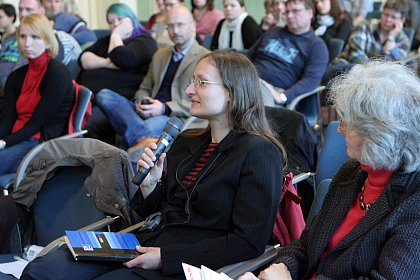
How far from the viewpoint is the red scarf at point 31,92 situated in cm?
365

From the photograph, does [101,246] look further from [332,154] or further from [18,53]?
[18,53]

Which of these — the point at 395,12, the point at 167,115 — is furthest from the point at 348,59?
the point at 167,115

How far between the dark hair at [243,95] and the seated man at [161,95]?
1.62 m

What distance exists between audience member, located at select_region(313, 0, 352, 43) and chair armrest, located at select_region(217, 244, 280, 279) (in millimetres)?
3643

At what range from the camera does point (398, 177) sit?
1.54 m

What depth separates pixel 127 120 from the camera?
3.78 m

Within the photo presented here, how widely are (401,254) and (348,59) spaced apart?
348cm

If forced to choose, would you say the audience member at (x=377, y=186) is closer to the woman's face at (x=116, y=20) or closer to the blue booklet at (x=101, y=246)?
the blue booklet at (x=101, y=246)

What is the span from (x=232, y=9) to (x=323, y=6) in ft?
2.77

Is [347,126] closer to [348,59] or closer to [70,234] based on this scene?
[70,234]

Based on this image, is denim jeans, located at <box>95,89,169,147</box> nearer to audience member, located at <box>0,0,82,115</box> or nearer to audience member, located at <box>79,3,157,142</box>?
audience member, located at <box>79,3,157,142</box>

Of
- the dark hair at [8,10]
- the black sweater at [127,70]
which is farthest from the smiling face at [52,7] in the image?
the black sweater at [127,70]

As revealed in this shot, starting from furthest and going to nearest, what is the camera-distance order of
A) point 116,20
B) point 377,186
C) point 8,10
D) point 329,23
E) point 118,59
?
point 8,10
point 329,23
point 116,20
point 118,59
point 377,186

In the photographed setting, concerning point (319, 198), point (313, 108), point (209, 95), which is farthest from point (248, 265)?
point (313, 108)
